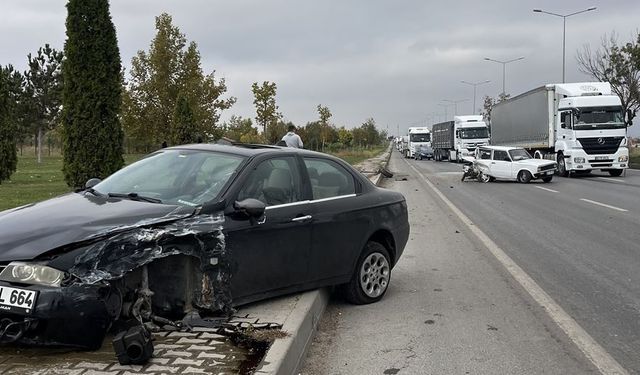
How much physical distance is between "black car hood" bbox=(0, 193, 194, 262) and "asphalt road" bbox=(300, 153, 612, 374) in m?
1.62

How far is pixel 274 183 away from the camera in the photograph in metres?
5.21

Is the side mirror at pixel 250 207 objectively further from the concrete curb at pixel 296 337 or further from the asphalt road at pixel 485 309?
the asphalt road at pixel 485 309

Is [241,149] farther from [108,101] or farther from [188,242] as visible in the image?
[108,101]

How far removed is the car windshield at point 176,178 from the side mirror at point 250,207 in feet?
0.71

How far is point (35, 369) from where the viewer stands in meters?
3.61

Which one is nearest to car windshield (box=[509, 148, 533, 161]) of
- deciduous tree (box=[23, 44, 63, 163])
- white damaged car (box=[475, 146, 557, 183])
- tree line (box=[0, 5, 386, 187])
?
white damaged car (box=[475, 146, 557, 183])

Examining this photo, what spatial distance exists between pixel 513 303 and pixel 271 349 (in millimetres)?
3110

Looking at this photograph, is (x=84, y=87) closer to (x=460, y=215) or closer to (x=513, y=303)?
(x=460, y=215)

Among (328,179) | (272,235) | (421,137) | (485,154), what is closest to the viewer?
(272,235)

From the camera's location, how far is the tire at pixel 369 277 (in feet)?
19.5

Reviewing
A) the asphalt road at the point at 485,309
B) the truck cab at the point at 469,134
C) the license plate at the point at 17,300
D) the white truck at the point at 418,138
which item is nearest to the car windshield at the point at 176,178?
the license plate at the point at 17,300

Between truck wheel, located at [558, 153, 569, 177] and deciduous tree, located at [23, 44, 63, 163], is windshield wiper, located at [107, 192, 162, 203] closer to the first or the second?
truck wheel, located at [558, 153, 569, 177]

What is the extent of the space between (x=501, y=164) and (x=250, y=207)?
21.7 meters

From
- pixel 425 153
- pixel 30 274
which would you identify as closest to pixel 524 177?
pixel 30 274
